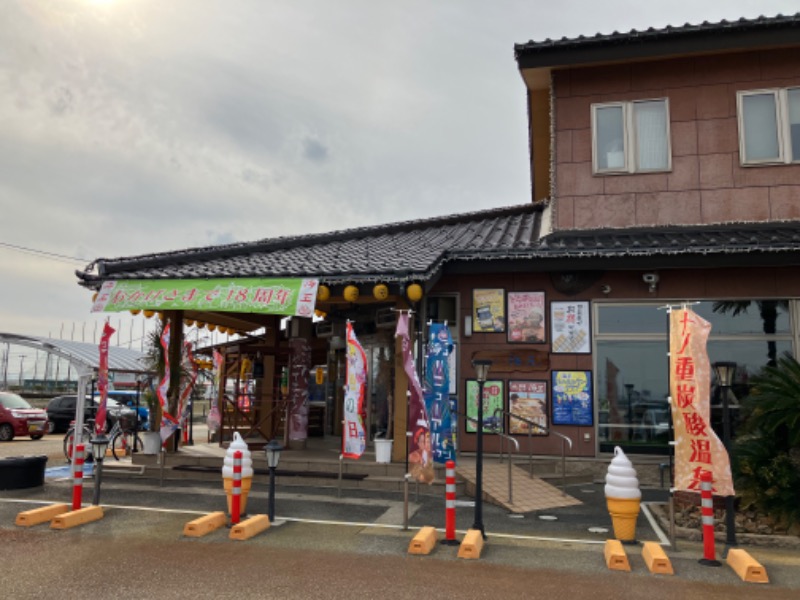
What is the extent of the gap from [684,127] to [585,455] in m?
6.71

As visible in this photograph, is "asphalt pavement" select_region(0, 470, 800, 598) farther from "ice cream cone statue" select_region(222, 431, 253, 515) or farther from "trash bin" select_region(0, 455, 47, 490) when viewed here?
"ice cream cone statue" select_region(222, 431, 253, 515)

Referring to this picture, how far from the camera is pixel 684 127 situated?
477 inches

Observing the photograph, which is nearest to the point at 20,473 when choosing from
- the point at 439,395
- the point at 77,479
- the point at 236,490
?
the point at 77,479

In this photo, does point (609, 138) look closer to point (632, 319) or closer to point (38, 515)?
point (632, 319)

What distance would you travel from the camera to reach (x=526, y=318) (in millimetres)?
11867

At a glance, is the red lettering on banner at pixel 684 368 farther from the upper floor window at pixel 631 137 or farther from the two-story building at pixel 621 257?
the upper floor window at pixel 631 137

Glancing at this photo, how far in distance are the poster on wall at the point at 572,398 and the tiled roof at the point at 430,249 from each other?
209cm

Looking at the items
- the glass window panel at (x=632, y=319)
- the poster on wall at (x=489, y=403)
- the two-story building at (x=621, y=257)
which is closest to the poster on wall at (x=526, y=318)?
the two-story building at (x=621, y=257)

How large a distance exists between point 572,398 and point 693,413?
4500 mm

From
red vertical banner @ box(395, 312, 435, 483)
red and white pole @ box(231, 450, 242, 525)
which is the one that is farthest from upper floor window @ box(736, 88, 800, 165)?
red and white pole @ box(231, 450, 242, 525)

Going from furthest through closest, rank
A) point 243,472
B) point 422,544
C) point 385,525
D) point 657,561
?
point 243,472 → point 385,525 → point 422,544 → point 657,561

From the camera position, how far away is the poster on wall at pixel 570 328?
11.6 m

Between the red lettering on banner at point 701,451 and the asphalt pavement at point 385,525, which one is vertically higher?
the red lettering on banner at point 701,451

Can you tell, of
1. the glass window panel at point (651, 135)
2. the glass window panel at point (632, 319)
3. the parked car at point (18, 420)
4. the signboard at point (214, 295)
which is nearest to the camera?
the signboard at point (214, 295)
